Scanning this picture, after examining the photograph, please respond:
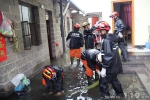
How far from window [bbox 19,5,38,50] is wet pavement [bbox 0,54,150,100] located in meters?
1.42

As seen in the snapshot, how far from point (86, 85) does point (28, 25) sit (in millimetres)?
3044

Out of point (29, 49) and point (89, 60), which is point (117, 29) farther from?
point (29, 49)

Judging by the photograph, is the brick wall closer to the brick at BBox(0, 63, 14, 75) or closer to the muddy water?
the brick at BBox(0, 63, 14, 75)

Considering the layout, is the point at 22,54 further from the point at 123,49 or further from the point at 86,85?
the point at 123,49

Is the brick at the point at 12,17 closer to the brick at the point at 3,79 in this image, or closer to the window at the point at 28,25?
the window at the point at 28,25

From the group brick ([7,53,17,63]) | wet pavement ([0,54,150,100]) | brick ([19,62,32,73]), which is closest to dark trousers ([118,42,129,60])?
wet pavement ([0,54,150,100])

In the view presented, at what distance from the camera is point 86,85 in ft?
16.1

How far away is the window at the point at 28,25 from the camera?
5.67 m

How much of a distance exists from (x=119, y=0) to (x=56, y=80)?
18.4 feet

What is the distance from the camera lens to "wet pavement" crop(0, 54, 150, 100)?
4.09 m

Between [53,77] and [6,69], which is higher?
[6,69]

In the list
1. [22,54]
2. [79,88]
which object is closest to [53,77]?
[79,88]

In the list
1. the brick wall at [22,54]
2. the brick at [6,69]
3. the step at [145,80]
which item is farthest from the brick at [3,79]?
the step at [145,80]

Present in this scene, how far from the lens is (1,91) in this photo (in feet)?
14.6
